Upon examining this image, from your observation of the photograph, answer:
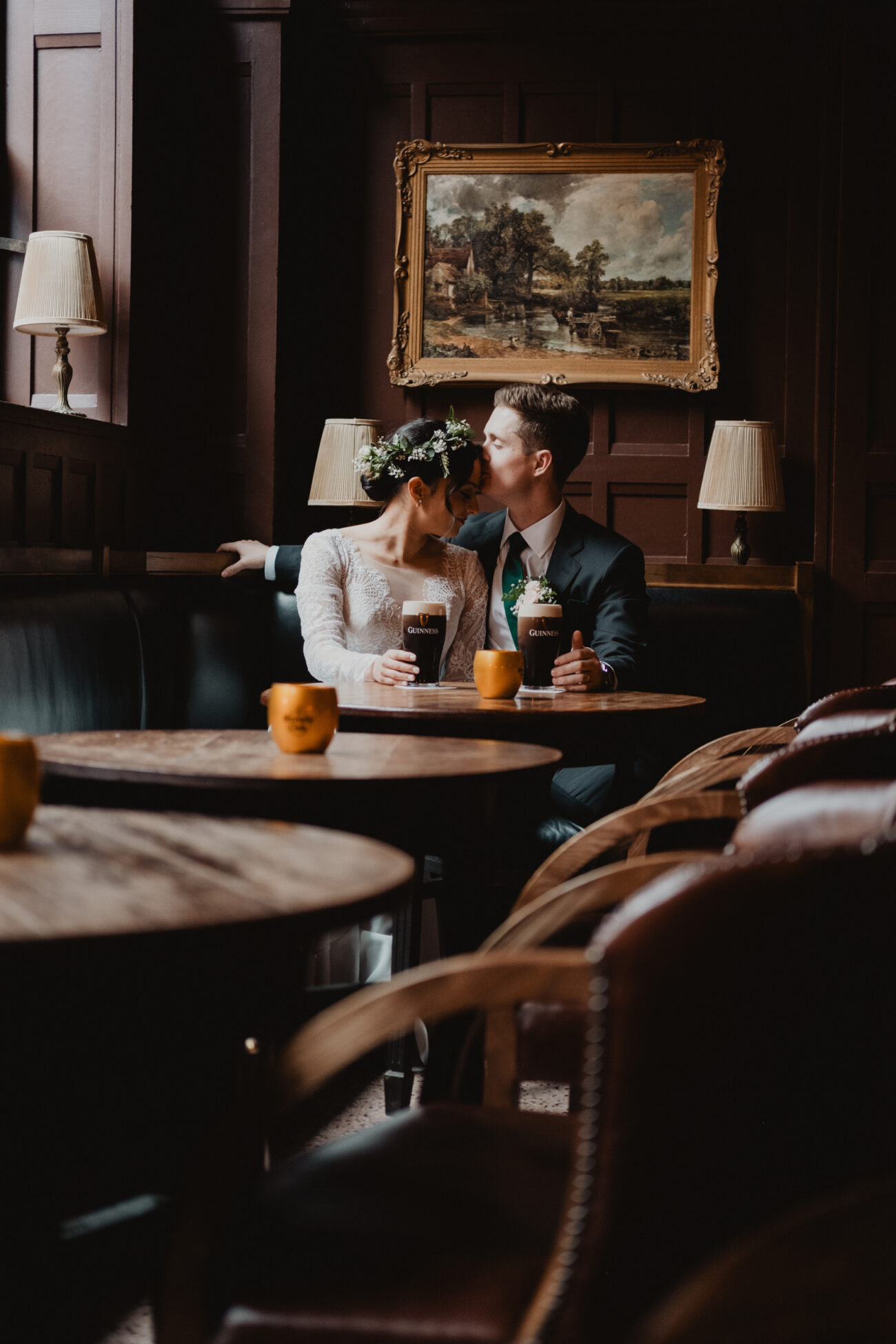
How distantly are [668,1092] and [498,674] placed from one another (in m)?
1.69

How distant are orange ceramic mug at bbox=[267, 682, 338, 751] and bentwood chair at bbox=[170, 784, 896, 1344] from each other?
0.84 m

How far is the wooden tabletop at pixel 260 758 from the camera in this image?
1.48 m

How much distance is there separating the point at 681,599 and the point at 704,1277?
13.2ft

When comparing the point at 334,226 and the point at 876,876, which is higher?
the point at 334,226

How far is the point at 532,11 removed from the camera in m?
4.99

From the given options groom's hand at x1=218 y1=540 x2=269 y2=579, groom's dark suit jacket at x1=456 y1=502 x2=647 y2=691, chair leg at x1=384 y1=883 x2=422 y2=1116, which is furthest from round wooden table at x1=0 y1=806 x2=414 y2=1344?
groom's hand at x1=218 y1=540 x2=269 y2=579

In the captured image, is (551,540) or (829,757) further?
(551,540)

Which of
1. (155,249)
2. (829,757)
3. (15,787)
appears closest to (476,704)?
(829,757)

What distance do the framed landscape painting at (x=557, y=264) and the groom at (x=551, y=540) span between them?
1.76 meters

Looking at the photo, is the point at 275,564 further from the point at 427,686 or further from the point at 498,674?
the point at 498,674

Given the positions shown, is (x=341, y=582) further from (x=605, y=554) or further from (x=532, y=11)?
(x=532, y=11)

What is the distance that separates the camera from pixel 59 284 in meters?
4.00

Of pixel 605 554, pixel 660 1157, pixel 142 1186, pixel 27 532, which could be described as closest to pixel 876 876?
pixel 660 1157

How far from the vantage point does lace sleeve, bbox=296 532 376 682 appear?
2760 mm
